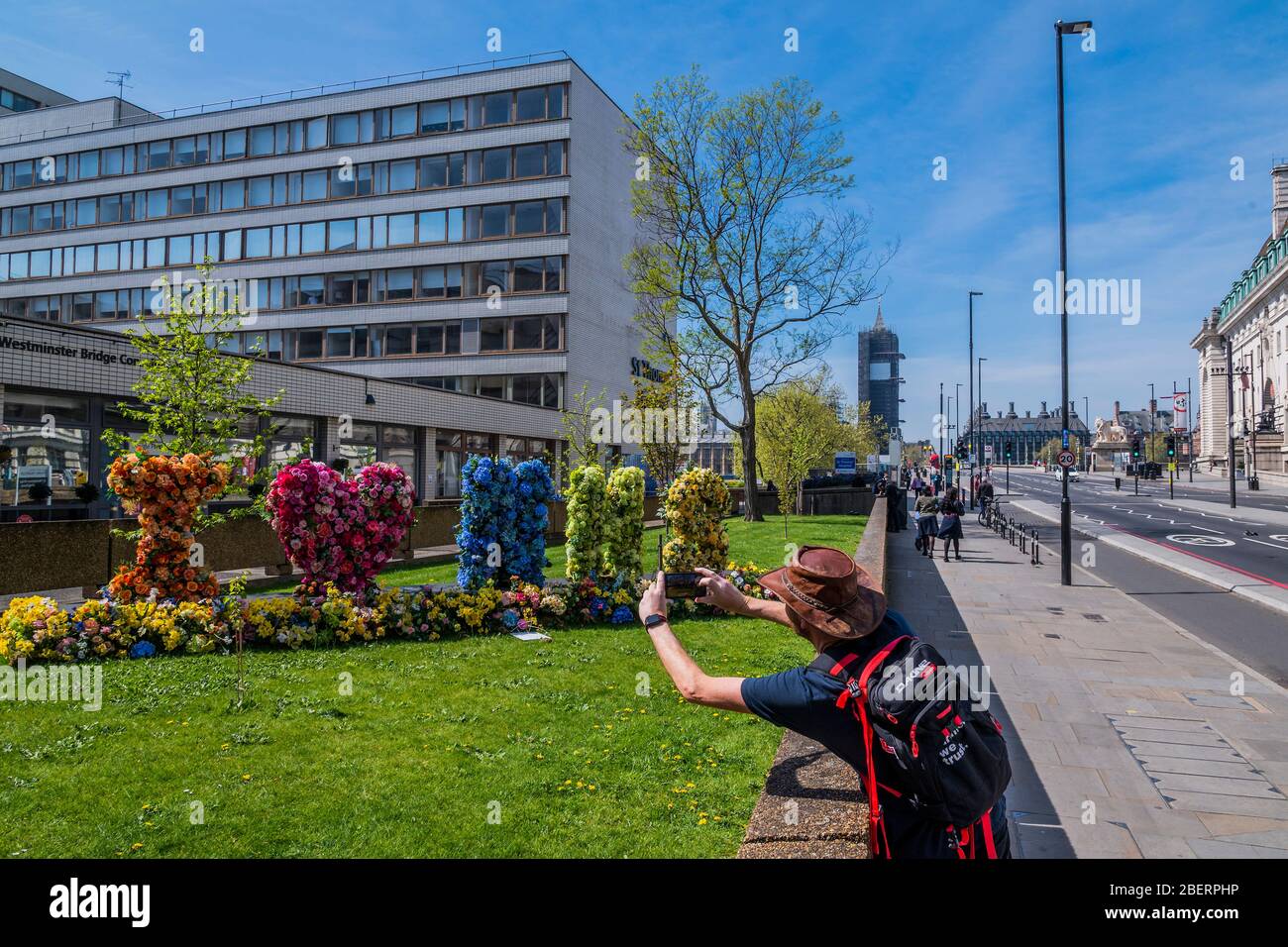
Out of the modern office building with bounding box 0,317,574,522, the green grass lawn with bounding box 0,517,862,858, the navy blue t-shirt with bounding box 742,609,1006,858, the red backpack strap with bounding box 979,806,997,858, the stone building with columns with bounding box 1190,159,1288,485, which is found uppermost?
the stone building with columns with bounding box 1190,159,1288,485

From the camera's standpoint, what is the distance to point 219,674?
293 inches

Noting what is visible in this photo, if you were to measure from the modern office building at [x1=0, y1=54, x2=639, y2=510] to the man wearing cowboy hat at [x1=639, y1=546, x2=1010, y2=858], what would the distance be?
35.6m

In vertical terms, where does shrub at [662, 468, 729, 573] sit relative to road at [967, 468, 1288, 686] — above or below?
above

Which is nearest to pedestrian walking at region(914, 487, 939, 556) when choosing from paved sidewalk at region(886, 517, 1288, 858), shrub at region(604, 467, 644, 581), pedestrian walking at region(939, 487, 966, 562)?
pedestrian walking at region(939, 487, 966, 562)

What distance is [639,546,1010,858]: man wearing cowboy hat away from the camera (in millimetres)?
2459

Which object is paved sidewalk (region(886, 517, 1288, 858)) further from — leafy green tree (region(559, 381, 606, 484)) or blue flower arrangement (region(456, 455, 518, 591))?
leafy green tree (region(559, 381, 606, 484))

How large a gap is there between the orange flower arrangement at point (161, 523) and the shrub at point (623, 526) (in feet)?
17.8

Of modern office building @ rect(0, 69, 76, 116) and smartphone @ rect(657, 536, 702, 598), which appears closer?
smartphone @ rect(657, 536, 702, 598)

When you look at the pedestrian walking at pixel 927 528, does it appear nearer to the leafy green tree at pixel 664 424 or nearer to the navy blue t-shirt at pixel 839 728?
the leafy green tree at pixel 664 424

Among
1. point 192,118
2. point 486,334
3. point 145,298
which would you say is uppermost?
point 192,118

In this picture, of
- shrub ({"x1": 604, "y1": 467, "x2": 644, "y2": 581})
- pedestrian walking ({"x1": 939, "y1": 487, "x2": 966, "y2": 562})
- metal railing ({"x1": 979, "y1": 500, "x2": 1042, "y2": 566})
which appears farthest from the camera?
pedestrian walking ({"x1": 939, "y1": 487, "x2": 966, "y2": 562})
